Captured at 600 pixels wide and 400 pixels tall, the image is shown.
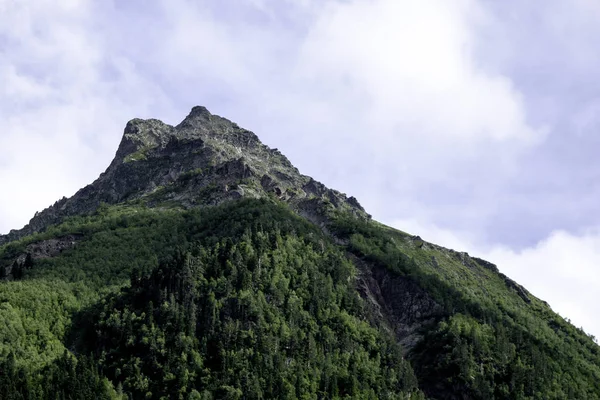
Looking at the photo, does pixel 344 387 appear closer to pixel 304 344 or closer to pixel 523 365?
pixel 304 344

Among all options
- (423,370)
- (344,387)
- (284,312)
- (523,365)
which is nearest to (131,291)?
(284,312)

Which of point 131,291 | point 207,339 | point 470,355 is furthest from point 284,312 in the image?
point 470,355

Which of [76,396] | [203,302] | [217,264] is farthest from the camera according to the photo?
[217,264]

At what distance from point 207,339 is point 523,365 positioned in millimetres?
95065

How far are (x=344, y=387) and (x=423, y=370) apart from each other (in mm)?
35214

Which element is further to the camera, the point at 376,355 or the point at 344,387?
the point at 376,355

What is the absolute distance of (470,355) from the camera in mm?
193750

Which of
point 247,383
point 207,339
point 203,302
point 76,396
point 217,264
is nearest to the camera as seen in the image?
point 76,396

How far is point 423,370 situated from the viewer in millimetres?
195250

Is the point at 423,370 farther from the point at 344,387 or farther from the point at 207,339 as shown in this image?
the point at 207,339

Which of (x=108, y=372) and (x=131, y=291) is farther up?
(x=131, y=291)

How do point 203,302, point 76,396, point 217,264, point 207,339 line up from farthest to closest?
point 217,264 < point 203,302 < point 207,339 < point 76,396

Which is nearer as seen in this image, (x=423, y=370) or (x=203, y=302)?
(x=203, y=302)

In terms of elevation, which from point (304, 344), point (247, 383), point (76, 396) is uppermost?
point (304, 344)
